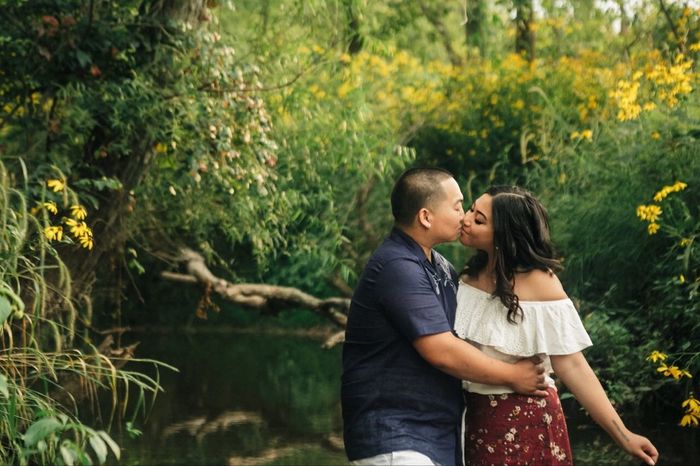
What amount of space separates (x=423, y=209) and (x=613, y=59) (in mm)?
11117

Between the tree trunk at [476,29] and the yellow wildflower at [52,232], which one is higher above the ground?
the tree trunk at [476,29]

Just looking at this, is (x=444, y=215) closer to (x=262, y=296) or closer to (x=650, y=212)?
(x=650, y=212)

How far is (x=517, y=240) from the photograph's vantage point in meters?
3.68

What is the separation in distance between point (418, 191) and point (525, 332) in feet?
1.90

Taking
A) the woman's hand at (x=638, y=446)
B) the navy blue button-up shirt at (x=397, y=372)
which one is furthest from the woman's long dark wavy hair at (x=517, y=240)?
the woman's hand at (x=638, y=446)

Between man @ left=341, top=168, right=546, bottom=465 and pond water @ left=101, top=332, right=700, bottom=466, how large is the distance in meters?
4.09

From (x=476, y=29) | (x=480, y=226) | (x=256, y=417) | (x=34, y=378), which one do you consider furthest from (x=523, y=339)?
(x=476, y=29)

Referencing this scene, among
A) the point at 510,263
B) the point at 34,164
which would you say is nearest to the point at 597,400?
the point at 510,263

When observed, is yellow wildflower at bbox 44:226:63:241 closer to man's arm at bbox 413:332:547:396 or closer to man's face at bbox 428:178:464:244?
man's face at bbox 428:178:464:244

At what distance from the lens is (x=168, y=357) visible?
13.2 meters

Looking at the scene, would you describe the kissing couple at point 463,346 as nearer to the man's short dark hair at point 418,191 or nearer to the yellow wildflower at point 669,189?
the man's short dark hair at point 418,191

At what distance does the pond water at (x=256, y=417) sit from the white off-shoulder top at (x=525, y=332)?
393cm

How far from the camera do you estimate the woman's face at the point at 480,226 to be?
12.2 feet

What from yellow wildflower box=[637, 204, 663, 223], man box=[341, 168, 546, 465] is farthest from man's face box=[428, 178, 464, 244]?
yellow wildflower box=[637, 204, 663, 223]
